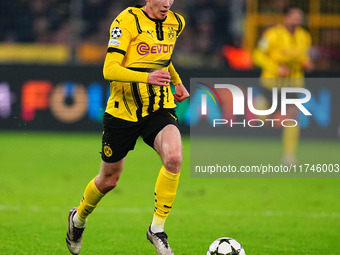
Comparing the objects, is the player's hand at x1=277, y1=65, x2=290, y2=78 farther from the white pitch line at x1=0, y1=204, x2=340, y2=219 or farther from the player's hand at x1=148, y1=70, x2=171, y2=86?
the player's hand at x1=148, y1=70, x2=171, y2=86

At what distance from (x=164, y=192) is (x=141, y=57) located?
100cm

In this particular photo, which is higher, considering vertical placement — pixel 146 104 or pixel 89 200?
pixel 146 104

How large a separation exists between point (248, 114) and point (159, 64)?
10259 mm

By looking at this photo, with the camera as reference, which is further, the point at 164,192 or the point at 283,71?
the point at 283,71

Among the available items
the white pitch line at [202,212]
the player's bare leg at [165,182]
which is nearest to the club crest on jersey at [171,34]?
the player's bare leg at [165,182]

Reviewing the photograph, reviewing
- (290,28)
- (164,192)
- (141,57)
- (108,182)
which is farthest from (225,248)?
(290,28)

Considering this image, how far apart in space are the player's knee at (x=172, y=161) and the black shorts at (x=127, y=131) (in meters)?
0.29

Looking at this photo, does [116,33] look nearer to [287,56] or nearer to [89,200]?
[89,200]

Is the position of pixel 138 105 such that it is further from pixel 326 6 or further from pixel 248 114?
pixel 326 6

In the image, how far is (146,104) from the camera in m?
5.86

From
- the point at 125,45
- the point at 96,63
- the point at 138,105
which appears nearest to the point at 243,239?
the point at 138,105

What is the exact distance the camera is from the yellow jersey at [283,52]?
478 inches

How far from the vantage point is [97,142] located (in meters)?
15.4

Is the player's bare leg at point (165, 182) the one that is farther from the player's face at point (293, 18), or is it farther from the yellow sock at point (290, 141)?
the yellow sock at point (290, 141)
